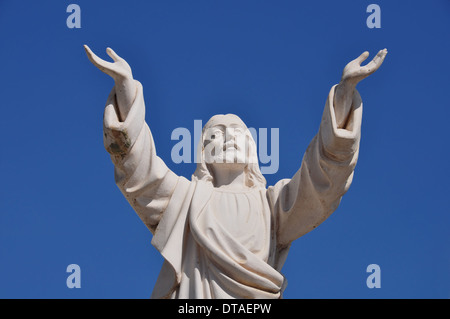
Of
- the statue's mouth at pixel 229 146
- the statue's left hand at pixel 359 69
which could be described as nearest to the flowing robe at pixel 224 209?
the statue's left hand at pixel 359 69

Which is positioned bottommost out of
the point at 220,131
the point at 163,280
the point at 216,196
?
the point at 163,280

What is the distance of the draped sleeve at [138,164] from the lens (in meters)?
11.4

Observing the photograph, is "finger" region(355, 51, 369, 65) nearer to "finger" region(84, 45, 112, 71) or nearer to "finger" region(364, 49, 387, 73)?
"finger" region(364, 49, 387, 73)

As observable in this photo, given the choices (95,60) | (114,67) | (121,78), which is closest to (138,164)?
(121,78)

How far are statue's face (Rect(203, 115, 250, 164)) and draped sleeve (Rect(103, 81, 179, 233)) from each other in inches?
26.5

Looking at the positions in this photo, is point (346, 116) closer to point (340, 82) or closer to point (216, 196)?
point (340, 82)

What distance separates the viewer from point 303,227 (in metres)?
12.0

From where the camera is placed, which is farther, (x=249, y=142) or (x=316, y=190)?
(x=249, y=142)

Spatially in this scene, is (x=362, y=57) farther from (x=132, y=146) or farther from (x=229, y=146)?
(x=132, y=146)

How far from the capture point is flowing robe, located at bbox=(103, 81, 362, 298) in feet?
37.6

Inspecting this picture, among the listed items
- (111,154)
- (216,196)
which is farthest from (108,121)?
(216,196)

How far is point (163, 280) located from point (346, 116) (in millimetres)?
2891

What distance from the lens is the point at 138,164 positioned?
38.1 feet

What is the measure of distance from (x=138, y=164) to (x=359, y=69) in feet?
9.10
